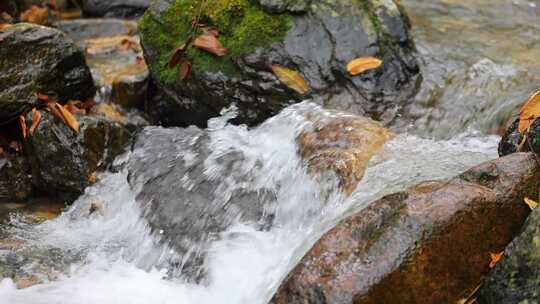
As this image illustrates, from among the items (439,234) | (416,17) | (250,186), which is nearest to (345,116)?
(250,186)

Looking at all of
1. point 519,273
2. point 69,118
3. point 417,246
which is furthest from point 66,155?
point 519,273

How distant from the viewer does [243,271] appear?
387 cm

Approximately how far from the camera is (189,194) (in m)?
4.45

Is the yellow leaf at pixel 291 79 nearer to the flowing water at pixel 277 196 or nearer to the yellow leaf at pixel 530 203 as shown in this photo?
the flowing water at pixel 277 196

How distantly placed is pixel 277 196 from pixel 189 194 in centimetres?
63

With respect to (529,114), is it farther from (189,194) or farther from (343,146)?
(189,194)

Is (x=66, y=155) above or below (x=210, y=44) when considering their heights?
below

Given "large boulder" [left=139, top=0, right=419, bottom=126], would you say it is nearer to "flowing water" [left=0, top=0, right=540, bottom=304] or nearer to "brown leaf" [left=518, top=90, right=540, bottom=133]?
"flowing water" [left=0, top=0, right=540, bottom=304]

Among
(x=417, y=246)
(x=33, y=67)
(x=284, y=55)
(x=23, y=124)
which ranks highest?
(x=417, y=246)

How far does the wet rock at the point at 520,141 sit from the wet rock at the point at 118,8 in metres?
6.38

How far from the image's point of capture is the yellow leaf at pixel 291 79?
5320 millimetres

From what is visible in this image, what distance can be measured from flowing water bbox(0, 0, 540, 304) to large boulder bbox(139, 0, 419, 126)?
20 centimetres

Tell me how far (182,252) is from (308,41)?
2283mm

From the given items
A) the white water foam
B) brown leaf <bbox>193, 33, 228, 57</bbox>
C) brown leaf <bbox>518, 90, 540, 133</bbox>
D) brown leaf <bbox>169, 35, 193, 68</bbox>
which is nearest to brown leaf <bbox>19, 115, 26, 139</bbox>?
the white water foam
